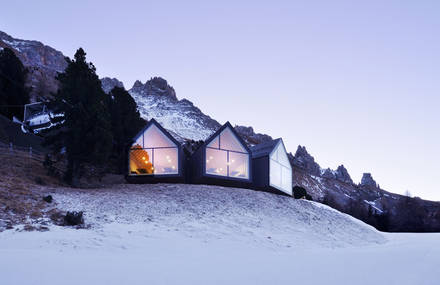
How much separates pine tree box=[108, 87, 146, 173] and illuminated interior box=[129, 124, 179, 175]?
188cm

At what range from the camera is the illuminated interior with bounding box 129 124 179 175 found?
25484 mm

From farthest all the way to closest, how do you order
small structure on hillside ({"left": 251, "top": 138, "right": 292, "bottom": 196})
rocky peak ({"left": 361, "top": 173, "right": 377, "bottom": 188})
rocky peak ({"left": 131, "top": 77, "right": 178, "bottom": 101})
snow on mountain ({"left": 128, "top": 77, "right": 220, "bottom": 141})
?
rocky peak ({"left": 131, "top": 77, "right": 178, "bottom": 101})
rocky peak ({"left": 361, "top": 173, "right": 377, "bottom": 188})
snow on mountain ({"left": 128, "top": 77, "right": 220, "bottom": 141})
small structure on hillside ({"left": 251, "top": 138, "right": 292, "bottom": 196})

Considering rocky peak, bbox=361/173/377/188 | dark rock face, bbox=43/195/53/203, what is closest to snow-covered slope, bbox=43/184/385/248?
dark rock face, bbox=43/195/53/203

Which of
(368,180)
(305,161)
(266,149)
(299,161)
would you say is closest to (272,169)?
(266,149)

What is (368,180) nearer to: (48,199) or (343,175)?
(343,175)

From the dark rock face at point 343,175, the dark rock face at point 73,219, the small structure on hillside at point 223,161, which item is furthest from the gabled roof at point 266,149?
the dark rock face at point 343,175

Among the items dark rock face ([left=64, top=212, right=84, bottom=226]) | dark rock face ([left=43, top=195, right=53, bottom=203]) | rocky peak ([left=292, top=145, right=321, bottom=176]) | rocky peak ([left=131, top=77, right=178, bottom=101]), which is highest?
rocky peak ([left=131, top=77, right=178, bottom=101])

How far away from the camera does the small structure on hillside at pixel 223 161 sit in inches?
1011

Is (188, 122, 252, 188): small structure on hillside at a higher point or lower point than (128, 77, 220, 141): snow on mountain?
lower

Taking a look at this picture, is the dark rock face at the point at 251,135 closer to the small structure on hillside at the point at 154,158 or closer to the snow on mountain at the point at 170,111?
the snow on mountain at the point at 170,111

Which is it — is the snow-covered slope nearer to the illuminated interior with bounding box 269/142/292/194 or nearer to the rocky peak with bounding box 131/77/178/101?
the illuminated interior with bounding box 269/142/292/194

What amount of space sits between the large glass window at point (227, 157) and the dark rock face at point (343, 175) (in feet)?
336

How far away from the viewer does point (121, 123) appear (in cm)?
3006

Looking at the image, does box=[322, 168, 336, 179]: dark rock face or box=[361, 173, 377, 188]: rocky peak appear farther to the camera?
box=[361, 173, 377, 188]: rocky peak
